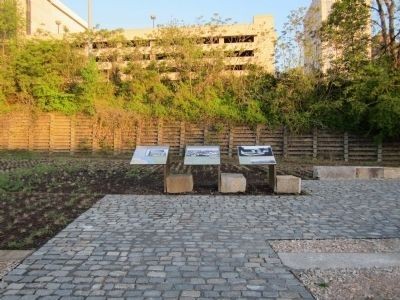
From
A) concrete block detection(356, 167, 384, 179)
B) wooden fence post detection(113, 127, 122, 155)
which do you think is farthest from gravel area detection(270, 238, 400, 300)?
wooden fence post detection(113, 127, 122, 155)

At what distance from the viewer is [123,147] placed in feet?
65.2

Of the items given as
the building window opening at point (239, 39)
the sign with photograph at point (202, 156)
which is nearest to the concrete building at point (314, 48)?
the building window opening at point (239, 39)

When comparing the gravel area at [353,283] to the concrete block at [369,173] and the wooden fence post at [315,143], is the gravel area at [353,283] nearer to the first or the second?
the concrete block at [369,173]

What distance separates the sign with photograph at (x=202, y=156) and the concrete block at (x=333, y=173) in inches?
140

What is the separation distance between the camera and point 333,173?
1216 cm

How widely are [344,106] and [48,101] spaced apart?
1313 centimetres

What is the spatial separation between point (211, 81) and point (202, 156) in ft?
35.8

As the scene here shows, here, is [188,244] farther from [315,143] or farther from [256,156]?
[315,143]

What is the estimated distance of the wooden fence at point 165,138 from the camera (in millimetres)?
18328

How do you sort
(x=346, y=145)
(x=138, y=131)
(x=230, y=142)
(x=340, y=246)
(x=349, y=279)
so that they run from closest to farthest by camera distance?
(x=349, y=279) → (x=340, y=246) → (x=346, y=145) → (x=230, y=142) → (x=138, y=131)

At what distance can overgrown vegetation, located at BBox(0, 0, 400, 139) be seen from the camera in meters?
18.2

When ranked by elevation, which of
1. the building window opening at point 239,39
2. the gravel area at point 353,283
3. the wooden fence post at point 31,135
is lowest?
the gravel area at point 353,283

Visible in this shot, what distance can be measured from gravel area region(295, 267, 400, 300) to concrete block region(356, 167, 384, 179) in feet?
26.8

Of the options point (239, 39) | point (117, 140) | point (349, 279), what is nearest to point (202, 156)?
point (349, 279)
